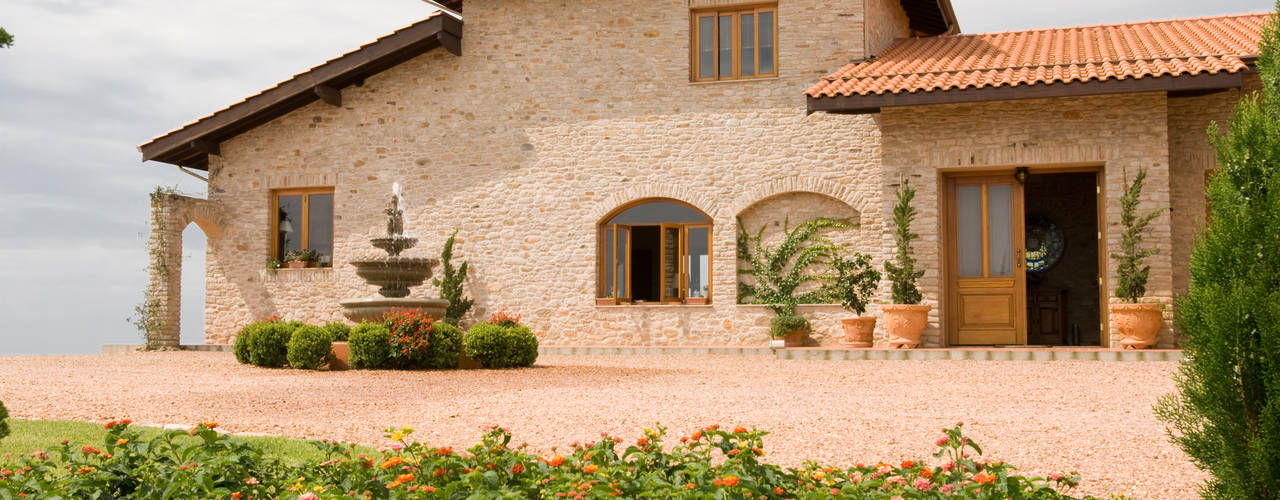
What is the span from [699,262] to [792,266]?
146 cm

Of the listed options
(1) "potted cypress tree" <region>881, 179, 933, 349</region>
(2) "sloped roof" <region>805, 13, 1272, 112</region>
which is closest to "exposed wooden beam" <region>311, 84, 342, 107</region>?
(2) "sloped roof" <region>805, 13, 1272, 112</region>

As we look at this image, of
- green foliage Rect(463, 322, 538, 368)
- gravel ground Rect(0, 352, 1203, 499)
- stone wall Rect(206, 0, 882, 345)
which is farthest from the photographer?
stone wall Rect(206, 0, 882, 345)

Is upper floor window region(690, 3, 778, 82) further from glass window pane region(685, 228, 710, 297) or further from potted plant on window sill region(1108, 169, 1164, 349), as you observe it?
potted plant on window sill region(1108, 169, 1164, 349)

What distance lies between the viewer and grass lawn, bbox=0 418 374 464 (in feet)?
17.8

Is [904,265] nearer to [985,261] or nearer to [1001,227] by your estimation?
[985,261]

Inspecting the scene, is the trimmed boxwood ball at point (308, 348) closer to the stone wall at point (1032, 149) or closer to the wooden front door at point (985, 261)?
the stone wall at point (1032, 149)

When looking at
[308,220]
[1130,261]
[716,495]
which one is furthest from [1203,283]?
[308,220]

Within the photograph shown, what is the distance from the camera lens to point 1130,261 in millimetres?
12391

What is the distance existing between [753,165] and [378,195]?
602cm

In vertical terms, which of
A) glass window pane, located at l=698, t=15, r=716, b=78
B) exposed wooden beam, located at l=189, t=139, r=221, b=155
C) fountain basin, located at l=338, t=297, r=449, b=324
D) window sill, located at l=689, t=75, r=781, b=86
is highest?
glass window pane, located at l=698, t=15, r=716, b=78

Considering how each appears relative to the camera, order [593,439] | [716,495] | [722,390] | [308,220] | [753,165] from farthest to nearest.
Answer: [308,220], [753,165], [722,390], [593,439], [716,495]

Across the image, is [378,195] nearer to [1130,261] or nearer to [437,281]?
[437,281]

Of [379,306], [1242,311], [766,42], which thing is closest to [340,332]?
[379,306]

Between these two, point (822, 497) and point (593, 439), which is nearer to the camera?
point (822, 497)
